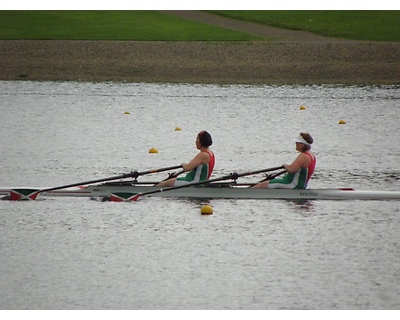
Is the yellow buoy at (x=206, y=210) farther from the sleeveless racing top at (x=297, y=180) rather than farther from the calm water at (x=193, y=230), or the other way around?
the sleeveless racing top at (x=297, y=180)

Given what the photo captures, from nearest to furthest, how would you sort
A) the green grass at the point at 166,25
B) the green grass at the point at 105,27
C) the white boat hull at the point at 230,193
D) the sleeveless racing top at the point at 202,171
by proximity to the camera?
the white boat hull at the point at 230,193, the sleeveless racing top at the point at 202,171, the green grass at the point at 105,27, the green grass at the point at 166,25

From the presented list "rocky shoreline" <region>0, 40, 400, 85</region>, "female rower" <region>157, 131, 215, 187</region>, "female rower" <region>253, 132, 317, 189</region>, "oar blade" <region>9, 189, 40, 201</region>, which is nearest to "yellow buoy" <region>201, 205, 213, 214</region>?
"female rower" <region>157, 131, 215, 187</region>

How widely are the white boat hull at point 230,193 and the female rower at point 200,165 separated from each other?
0.56 feet

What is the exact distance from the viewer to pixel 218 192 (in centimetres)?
1700

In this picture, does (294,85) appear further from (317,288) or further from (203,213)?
(317,288)

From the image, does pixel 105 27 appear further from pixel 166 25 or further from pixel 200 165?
pixel 200 165

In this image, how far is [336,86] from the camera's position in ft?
120

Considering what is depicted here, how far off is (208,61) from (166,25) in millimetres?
9572

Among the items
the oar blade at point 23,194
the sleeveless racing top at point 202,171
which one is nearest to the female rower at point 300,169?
the sleeveless racing top at point 202,171

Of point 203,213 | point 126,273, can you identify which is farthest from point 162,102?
point 126,273

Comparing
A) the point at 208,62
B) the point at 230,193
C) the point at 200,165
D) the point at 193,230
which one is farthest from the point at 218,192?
the point at 208,62

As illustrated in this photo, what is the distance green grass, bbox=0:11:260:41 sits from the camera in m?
45.1

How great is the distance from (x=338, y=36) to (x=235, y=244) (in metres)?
31.9

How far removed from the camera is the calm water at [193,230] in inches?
467
